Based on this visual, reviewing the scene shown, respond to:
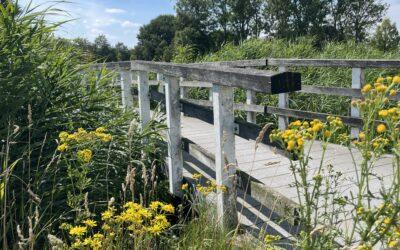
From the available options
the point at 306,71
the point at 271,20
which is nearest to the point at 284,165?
the point at 306,71

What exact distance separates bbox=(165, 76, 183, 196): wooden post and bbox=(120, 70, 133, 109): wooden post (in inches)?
49.8

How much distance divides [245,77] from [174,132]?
59.3 inches

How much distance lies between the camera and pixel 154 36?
66.9 metres

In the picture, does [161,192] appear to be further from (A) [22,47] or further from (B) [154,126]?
(A) [22,47]

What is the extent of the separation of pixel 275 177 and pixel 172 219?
928 mm

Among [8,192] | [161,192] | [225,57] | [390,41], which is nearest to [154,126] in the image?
[161,192]

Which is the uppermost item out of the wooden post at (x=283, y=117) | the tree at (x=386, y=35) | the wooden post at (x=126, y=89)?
the tree at (x=386, y=35)

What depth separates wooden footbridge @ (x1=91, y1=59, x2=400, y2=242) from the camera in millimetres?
2748

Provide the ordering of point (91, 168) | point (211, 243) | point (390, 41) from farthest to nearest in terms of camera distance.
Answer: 1. point (390, 41)
2. point (91, 168)
3. point (211, 243)

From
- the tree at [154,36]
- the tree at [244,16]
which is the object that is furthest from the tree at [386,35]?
the tree at [154,36]

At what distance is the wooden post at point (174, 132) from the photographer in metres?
4.00

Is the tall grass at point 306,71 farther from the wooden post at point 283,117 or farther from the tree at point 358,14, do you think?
the tree at point 358,14

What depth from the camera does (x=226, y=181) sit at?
125 inches

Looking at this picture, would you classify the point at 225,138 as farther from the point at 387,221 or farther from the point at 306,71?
the point at 306,71
